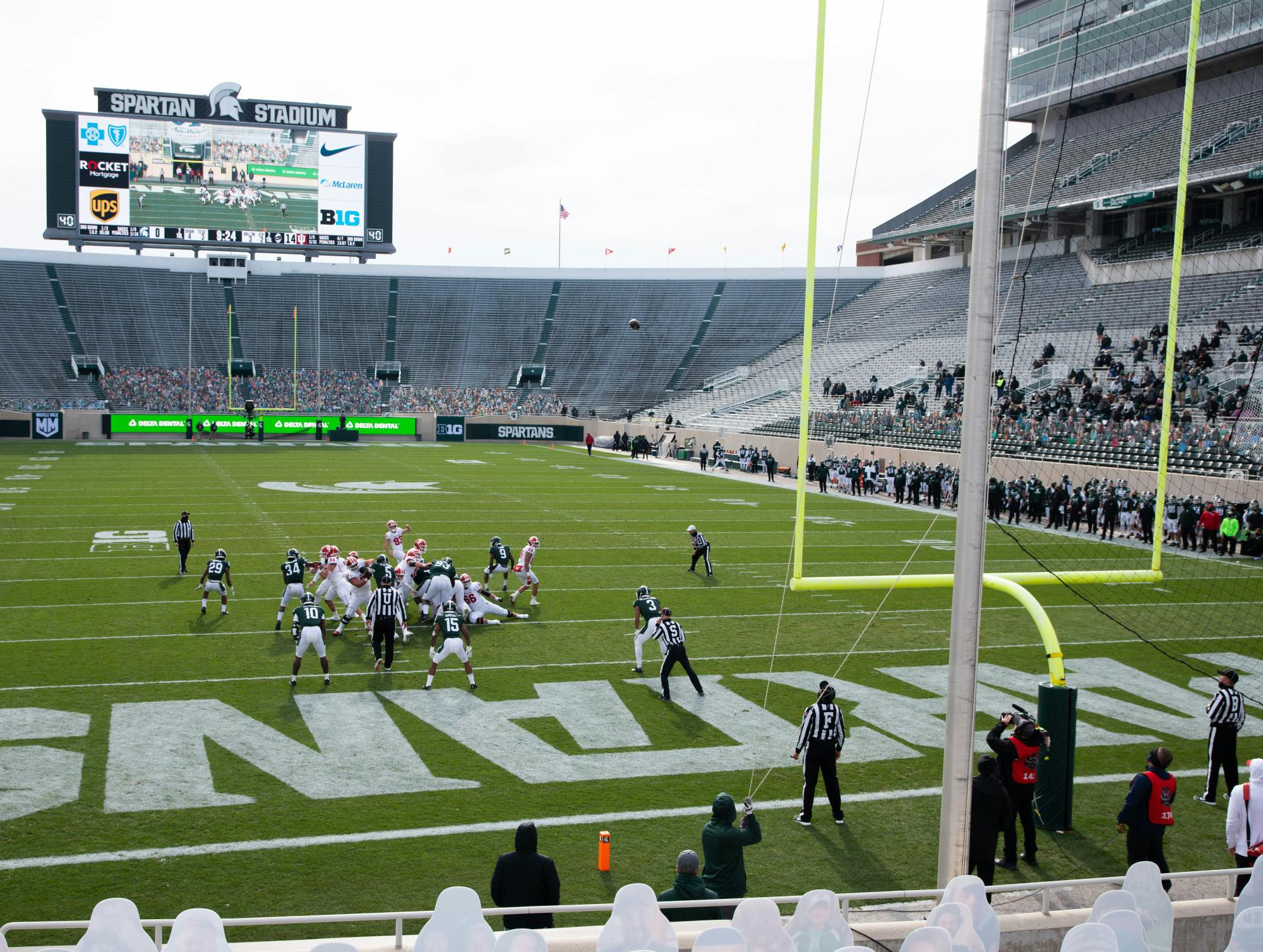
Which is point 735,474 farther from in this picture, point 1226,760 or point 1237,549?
point 1226,760

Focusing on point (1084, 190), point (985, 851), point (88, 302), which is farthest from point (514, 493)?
point (88, 302)

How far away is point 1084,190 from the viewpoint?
42312 millimetres

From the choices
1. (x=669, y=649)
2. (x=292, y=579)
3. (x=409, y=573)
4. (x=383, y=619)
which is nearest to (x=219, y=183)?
(x=409, y=573)

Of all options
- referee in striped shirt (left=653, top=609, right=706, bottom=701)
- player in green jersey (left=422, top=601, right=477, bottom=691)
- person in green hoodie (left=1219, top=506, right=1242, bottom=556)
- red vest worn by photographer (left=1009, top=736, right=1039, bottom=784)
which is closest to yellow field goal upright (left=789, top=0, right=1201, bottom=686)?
red vest worn by photographer (left=1009, top=736, right=1039, bottom=784)

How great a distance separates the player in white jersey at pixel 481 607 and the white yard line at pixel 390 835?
5.55 metres

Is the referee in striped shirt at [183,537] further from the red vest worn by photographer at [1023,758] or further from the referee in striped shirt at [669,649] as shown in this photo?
the red vest worn by photographer at [1023,758]

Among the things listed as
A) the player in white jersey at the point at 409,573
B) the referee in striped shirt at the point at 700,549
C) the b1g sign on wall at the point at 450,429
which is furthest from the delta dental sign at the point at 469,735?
the b1g sign on wall at the point at 450,429

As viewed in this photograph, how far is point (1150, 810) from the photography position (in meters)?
7.16

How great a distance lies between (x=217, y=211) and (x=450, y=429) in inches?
556

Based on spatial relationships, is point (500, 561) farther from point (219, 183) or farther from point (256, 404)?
point (256, 404)

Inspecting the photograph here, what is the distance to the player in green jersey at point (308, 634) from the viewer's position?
37.0ft

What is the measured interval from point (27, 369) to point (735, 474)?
112 feet

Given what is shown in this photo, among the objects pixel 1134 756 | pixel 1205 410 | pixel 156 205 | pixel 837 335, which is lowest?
pixel 1134 756

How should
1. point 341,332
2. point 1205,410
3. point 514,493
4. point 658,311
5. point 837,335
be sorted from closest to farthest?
point 1205,410 < point 514,493 < point 837,335 < point 341,332 < point 658,311
